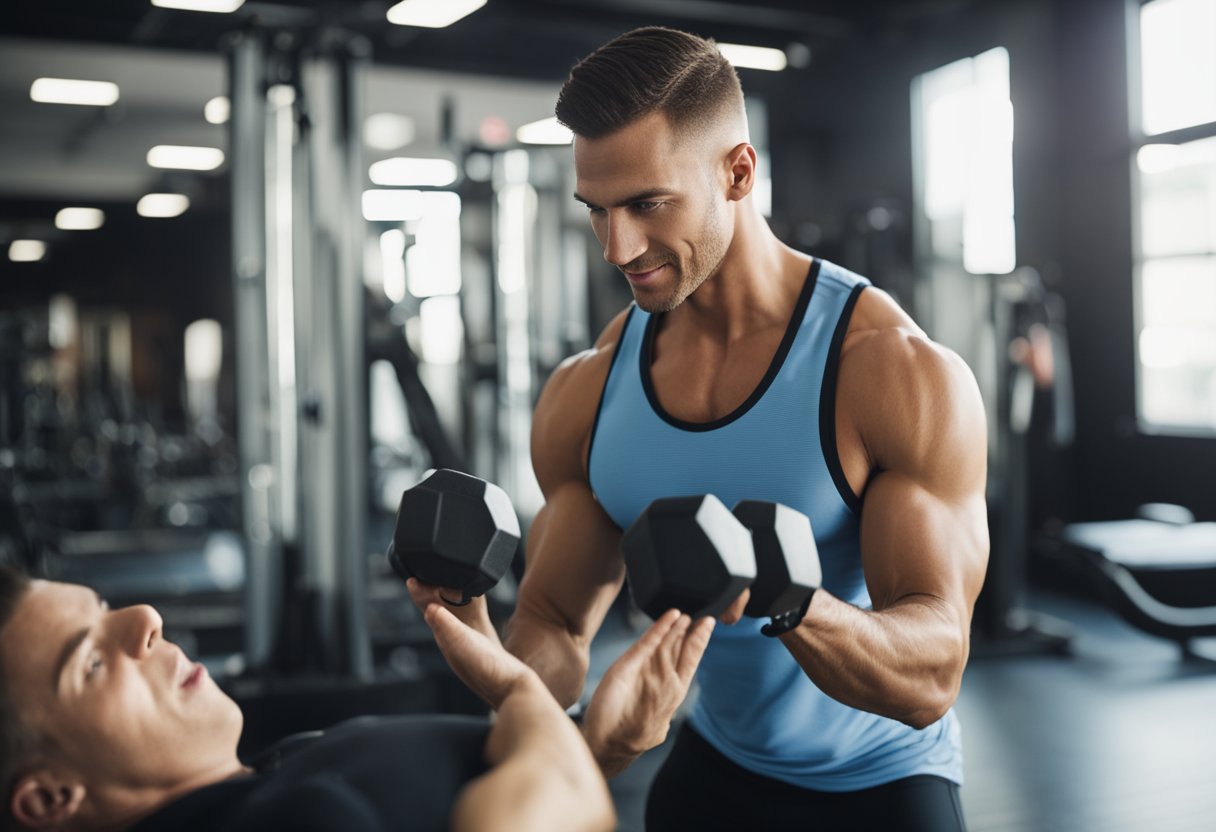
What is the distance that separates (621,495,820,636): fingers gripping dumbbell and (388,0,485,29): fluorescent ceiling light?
4565 mm

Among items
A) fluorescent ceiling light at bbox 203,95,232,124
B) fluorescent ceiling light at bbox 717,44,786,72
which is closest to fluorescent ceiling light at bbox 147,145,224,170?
fluorescent ceiling light at bbox 203,95,232,124

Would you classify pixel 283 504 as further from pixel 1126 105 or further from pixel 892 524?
pixel 1126 105

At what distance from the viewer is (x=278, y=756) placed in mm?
1174

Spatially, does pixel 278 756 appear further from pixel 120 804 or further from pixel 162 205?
pixel 162 205

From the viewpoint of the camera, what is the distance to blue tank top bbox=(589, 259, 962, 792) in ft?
4.14

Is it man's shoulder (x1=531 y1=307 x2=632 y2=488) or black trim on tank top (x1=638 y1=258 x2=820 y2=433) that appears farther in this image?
man's shoulder (x1=531 y1=307 x2=632 y2=488)

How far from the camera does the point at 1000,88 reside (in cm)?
625

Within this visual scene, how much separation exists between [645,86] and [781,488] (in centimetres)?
47

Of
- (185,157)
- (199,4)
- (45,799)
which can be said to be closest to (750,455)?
(45,799)

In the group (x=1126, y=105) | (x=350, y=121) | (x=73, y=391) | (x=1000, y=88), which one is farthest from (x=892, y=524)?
(x=73, y=391)

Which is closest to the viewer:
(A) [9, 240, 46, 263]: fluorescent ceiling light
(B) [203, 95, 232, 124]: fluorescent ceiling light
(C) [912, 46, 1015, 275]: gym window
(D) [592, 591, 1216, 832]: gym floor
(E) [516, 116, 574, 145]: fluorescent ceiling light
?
(D) [592, 591, 1216, 832]: gym floor

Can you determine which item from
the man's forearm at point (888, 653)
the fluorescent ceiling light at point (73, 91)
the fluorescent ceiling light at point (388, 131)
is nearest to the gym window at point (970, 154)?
the fluorescent ceiling light at point (388, 131)

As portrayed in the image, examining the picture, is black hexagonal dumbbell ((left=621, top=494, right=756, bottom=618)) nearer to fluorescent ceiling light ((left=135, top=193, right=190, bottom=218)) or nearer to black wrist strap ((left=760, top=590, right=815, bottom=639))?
black wrist strap ((left=760, top=590, right=815, bottom=639))

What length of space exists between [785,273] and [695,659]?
657 mm
